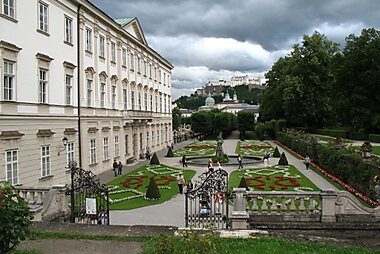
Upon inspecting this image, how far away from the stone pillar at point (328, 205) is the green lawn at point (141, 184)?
10811 mm

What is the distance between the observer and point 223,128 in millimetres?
86000

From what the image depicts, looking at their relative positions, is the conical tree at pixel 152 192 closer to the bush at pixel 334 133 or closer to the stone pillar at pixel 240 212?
the stone pillar at pixel 240 212

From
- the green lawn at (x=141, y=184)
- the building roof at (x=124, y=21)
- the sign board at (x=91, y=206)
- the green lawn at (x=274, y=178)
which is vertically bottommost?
the green lawn at (x=141, y=184)

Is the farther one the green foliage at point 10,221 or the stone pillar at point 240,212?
the stone pillar at point 240,212

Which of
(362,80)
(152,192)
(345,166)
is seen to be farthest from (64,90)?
(362,80)

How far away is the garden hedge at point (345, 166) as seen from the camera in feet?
65.6

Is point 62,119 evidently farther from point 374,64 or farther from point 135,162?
point 374,64

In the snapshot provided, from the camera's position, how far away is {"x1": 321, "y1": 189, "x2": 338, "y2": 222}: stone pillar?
39.4 feet

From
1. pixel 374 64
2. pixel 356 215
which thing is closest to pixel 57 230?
pixel 356 215

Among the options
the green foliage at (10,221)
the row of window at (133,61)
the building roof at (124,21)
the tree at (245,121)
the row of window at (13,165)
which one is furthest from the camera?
the tree at (245,121)

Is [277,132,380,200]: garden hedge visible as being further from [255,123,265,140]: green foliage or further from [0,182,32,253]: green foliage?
[255,123,265,140]: green foliage

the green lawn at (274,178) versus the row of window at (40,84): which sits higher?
the row of window at (40,84)

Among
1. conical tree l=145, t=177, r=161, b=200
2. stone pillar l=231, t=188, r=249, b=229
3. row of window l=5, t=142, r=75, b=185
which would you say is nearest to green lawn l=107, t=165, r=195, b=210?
conical tree l=145, t=177, r=161, b=200

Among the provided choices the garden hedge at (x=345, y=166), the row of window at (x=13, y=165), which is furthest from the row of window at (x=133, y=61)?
the garden hedge at (x=345, y=166)
